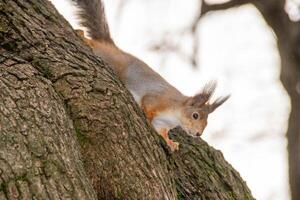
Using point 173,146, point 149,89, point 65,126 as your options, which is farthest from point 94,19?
point 65,126

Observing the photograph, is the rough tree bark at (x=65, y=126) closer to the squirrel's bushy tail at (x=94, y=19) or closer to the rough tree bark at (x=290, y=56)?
the squirrel's bushy tail at (x=94, y=19)

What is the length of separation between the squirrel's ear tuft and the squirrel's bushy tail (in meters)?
0.52

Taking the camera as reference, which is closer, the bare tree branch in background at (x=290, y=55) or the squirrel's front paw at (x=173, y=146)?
the squirrel's front paw at (x=173, y=146)

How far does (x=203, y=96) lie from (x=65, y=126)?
1.56 metres

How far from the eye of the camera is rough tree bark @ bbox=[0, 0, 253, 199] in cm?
186

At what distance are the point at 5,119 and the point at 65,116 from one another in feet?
0.74

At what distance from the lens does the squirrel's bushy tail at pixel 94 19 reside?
125 inches

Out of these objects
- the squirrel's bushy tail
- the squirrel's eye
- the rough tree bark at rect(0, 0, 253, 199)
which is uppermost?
the squirrel's bushy tail

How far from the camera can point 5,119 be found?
1929 mm

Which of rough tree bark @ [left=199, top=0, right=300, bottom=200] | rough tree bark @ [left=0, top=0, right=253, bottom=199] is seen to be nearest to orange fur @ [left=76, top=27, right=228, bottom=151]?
rough tree bark @ [left=199, top=0, right=300, bottom=200]

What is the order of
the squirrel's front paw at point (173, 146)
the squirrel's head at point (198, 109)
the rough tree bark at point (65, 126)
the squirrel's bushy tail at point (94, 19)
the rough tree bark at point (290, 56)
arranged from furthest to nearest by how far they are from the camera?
the rough tree bark at point (290, 56)
the squirrel's head at point (198, 109)
the squirrel's bushy tail at point (94, 19)
the squirrel's front paw at point (173, 146)
the rough tree bark at point (65, 126)

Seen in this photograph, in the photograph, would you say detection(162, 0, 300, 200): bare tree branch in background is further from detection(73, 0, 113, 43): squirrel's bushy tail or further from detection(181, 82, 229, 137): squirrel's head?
detection(73, 0, 113, 43): squirrel's bushy tail

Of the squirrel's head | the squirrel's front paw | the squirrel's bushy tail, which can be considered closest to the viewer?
the squirrel's front paw

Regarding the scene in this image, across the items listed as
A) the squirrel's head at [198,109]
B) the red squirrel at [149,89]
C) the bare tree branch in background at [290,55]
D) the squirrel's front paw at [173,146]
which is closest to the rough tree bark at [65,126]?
the squirrel's front paw at [173,146]
